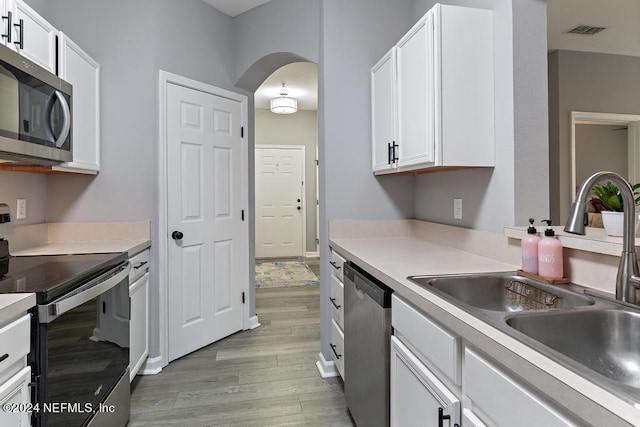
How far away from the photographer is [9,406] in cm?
108

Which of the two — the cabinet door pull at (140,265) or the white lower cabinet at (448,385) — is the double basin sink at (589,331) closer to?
the white lower cabinet at (448,385)

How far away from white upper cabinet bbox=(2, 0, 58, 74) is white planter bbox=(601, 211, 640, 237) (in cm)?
251

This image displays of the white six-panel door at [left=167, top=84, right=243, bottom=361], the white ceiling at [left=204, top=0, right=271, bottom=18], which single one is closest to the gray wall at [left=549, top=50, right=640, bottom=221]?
the white ceiling at [left=204, top=0, right=271, bottom=18]

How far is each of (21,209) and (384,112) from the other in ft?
7.39

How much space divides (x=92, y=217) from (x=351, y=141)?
72.2 inches

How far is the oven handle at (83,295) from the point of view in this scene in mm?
1244

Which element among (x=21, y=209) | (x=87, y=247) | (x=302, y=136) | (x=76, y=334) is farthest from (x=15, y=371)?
(x=302, y=136)

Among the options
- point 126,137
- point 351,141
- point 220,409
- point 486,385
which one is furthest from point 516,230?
point 126,137

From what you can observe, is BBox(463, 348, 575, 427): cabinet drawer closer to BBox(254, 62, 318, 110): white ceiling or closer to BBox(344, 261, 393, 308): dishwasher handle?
BBox(344, 261, 393, 308): dishwasher handle

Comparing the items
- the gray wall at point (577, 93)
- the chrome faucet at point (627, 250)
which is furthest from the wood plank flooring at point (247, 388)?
the gray wall at point (577, 93)

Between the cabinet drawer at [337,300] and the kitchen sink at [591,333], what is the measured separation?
1.27 m

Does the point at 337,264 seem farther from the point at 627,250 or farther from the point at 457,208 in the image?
the point at 627,250

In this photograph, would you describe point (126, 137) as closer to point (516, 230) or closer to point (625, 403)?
point (516, 230)

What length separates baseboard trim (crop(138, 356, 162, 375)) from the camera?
→ 2.52 metres
